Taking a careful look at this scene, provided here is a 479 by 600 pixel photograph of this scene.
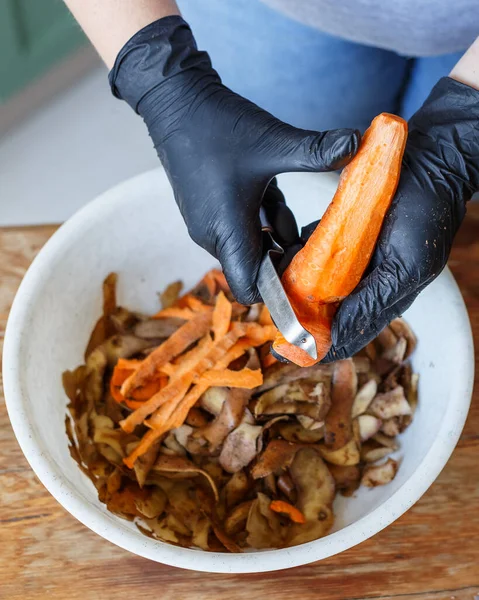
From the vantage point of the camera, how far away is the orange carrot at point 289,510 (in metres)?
0.93

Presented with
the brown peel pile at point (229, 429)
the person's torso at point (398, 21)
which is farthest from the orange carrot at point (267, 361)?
the person's torso at point (398, 21)

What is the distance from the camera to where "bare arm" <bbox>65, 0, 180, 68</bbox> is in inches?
34.4

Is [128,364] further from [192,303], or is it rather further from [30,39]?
[30,39]

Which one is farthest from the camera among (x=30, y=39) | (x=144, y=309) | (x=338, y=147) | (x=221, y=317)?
(x=30, y=39)

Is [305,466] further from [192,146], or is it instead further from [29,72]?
[29,72]

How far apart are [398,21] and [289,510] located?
2.65 ft

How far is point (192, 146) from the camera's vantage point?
0.83m

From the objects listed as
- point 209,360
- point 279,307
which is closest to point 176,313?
point 209,360

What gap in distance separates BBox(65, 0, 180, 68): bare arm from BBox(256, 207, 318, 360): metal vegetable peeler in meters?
0.37

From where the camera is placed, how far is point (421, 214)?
2.55 feet

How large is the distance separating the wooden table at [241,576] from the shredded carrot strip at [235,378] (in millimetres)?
282

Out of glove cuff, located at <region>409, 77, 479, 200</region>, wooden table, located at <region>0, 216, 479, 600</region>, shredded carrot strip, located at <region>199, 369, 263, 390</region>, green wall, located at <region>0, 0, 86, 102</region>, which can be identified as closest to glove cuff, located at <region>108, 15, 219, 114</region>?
glove cuff, located at <region>409, 77, 479, 200</region>

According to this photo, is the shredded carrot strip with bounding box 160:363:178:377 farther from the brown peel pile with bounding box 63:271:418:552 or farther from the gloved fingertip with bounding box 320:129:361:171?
the gloved fingertip with bounding box 320:129:361:171

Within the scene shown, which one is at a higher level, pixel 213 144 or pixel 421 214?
pixel 213 144
